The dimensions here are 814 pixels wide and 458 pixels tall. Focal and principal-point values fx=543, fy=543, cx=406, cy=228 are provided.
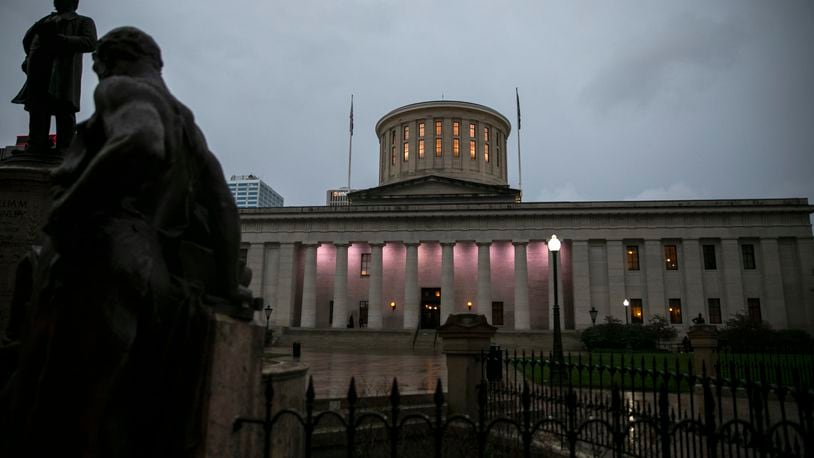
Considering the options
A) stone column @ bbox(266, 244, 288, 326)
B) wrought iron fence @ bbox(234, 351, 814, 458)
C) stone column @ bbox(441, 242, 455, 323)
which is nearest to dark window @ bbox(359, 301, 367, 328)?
stone column @ bbox(266, 244, 288, 326)

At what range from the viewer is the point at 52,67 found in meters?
8.27

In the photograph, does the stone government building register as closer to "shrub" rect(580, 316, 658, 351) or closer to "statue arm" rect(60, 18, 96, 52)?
"shrub" rect(580, 316, 658, 351)

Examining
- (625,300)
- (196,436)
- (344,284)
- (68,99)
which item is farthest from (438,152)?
(196,436)

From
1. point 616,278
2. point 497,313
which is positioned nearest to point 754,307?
point 616,278

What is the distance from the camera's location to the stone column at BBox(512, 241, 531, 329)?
155ft

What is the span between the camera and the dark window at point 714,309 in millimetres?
46059

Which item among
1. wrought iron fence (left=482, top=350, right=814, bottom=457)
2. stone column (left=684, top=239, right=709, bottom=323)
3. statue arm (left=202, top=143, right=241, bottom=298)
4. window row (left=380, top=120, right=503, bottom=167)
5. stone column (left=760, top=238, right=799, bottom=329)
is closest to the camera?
statue arm (left=202, top=143, right=241, bottom=298)

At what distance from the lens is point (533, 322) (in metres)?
50.6

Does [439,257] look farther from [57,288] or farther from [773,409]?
[57,288]

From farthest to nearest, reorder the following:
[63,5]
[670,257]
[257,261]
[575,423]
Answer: [257,261]
[670,257]
[575,423]
[63,5]

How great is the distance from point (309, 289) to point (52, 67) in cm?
4363

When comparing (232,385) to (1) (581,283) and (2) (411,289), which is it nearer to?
(2) (411,289)

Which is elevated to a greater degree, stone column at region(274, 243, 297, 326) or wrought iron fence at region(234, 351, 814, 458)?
stone column at region(274, 243, 297, 326)

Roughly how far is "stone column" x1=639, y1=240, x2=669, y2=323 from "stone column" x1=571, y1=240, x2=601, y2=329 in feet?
16.2
